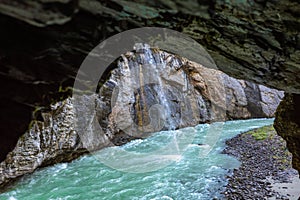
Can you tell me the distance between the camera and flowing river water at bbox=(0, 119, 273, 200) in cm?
912

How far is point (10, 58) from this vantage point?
3949 mm

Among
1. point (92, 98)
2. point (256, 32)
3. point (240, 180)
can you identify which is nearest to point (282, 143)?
point (240, 180)

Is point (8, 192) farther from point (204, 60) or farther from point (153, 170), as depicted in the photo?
point (204, 60)

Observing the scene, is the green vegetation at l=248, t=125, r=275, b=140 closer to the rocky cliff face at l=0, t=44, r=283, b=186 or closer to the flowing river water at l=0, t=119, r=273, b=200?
the flowing river water at l=0, t=119, r=273, b=200

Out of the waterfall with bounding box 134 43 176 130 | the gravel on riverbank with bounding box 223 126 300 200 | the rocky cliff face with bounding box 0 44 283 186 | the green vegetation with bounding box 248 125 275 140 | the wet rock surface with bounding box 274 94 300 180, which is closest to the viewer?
the wet rock surface with bounding box 274 94 300 180

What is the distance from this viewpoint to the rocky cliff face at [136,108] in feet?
37.1

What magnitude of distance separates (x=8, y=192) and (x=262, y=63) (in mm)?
9279

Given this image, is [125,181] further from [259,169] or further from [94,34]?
[94,34]

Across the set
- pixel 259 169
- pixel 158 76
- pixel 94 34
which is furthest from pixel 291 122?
pixel 158 76

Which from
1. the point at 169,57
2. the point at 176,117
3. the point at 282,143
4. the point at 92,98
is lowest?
the point at 282,143

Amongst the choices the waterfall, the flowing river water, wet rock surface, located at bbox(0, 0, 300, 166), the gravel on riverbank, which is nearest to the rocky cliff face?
the waterfall

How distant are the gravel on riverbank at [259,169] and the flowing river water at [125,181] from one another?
0.51 meters

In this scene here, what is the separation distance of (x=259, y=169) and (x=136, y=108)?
33.9 feet

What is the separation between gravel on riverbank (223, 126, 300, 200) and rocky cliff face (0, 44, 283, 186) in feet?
19.5
